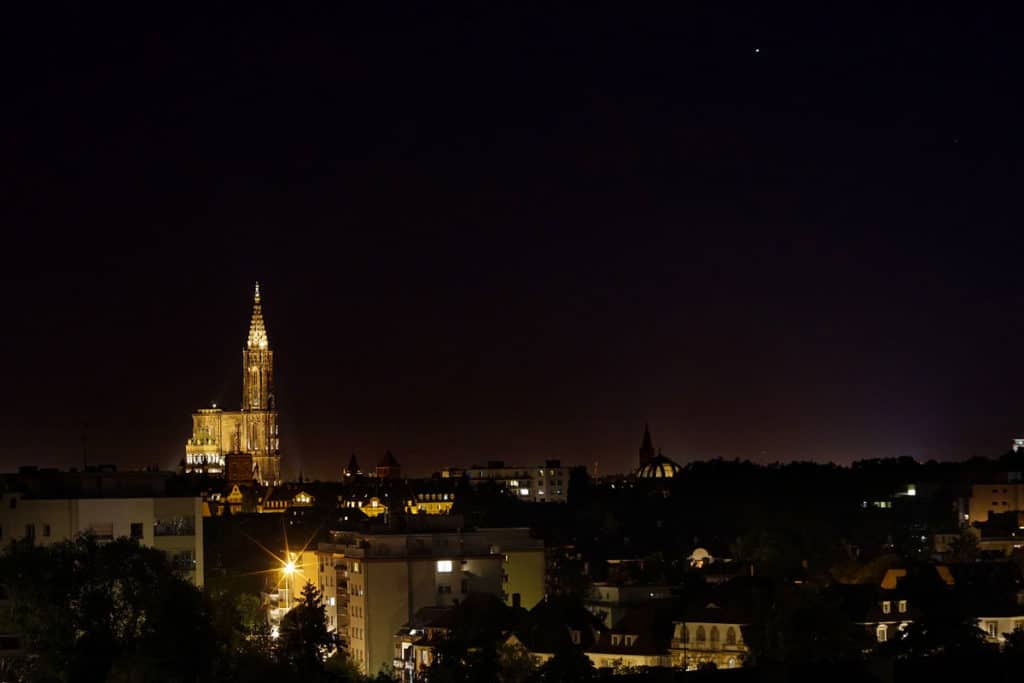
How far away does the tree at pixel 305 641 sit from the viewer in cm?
6456

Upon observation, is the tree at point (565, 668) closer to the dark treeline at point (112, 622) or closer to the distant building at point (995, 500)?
the dark treeline at point (112, 622)

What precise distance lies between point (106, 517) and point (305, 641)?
27.1ft

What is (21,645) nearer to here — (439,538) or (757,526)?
(439,538)

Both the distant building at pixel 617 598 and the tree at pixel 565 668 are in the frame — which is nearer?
the tree at pixel 565 668

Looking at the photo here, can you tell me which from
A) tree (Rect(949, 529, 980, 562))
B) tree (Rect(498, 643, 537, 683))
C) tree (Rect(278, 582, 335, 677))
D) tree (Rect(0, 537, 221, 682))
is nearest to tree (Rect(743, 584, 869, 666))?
tree (Rect(498, 643, 537, 683))

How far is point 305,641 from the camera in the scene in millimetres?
73438

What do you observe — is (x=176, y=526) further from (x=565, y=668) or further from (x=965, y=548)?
(x=965, y=548)

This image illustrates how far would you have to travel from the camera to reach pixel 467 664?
69.6m

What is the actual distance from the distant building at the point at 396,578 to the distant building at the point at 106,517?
17.0 meters

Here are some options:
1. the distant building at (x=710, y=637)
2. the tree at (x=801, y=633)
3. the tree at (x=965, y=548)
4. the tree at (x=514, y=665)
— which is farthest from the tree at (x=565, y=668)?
the tree at (x=965, y=548)

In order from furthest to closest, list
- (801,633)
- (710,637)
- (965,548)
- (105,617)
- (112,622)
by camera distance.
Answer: (965,548), (710,637), (801,633), (112,622), (105,617)

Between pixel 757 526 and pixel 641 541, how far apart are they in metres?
16.8

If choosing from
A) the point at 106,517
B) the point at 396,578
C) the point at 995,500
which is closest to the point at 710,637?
the point at 396,578

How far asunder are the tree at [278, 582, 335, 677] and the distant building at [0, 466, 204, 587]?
4152 mm
